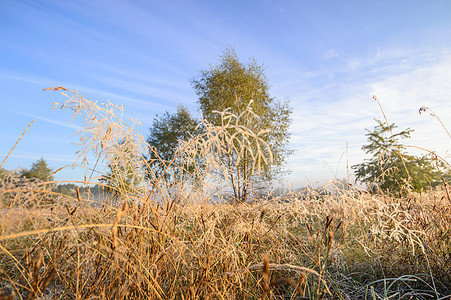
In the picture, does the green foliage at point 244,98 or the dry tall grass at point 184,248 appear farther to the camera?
the green foliage at point 244,98

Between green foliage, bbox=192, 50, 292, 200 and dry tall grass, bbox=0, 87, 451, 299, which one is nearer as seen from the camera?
dry tall grass, bbox=0, 87, 451, 299

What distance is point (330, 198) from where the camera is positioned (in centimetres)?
269


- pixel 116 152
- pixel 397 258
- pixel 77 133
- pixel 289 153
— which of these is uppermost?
pixel 289 153

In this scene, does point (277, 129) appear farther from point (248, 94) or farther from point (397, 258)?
point (397, 258)

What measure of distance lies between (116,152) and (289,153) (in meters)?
17.5

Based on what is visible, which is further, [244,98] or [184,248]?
[244,98]

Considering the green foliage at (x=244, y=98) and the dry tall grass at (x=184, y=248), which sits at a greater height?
the green foliage at (x=244, y=98)

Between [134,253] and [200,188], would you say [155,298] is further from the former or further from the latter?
[200,188]

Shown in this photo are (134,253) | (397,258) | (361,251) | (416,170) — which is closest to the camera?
(134,253)

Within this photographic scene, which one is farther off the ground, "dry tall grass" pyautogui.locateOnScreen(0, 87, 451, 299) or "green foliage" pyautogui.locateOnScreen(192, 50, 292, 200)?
"green foliage" pyautogui.locateOnScreen(192, 50, 292, 200)

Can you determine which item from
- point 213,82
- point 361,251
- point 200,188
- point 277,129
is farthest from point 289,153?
point 200,188

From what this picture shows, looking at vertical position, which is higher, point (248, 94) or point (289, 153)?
point (248, 94)

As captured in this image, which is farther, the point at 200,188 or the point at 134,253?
the point at 200,188

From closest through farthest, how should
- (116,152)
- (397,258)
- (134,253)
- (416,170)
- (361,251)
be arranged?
(134,253) < (116,152) < (397,258) < (361,251) < (416,170)
